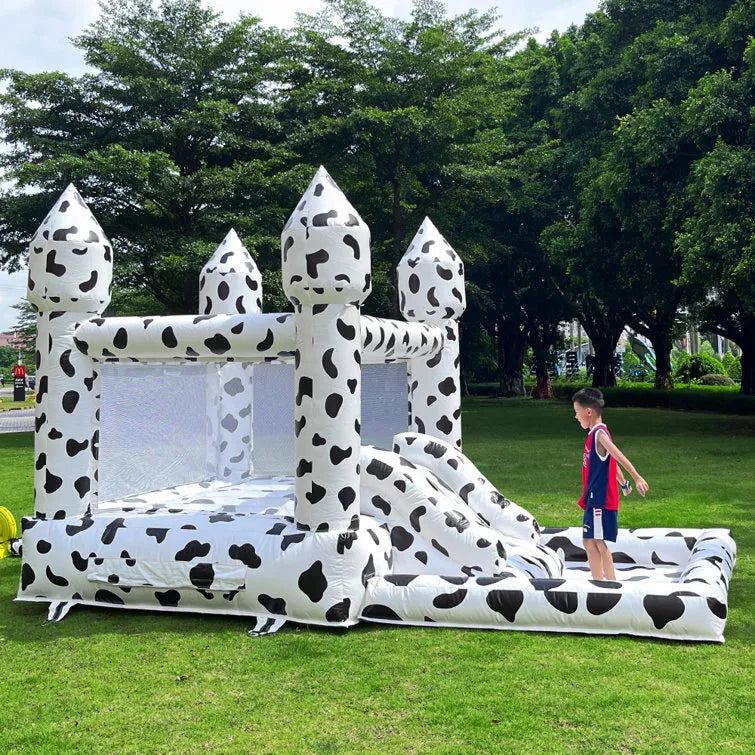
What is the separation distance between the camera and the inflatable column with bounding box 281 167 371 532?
608 cm

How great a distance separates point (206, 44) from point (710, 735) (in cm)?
2303

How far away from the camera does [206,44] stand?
23766 millimetres

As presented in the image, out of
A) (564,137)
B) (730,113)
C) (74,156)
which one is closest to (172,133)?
(74,156)

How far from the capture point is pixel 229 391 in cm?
909

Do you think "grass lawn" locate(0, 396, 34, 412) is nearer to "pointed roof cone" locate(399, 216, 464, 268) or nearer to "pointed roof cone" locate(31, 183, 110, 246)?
"pointed roof cone" locate(399, 216, 464, 268)

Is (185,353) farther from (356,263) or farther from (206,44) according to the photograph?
(206,44)

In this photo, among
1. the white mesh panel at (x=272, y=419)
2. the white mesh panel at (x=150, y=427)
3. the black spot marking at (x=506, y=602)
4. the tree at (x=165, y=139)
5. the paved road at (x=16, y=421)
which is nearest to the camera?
the black spot marking at (x=506, y=602)

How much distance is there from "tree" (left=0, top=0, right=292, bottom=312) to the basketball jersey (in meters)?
16.0

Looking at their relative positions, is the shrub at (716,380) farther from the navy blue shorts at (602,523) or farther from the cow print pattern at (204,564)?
the cow print pattern at (204,564)

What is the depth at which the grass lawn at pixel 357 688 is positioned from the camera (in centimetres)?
417

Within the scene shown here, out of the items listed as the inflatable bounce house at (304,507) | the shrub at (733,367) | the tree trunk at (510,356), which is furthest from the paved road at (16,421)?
the shrub at (733,367)

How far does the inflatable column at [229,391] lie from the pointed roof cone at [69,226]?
2.17 metres

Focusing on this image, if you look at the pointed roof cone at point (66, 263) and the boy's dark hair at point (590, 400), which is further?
the pointed roof cone at point (66, 263)

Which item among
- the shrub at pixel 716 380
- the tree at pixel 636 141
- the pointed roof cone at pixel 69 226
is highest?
the tree at pixel 636 141
